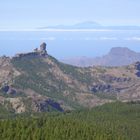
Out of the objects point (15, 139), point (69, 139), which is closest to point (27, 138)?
point (15, 139)

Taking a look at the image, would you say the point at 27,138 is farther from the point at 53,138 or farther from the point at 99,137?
the point at 99,137

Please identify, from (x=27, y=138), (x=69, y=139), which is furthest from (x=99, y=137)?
(x=27, y=138)

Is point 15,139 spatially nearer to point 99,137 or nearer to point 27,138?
point 27,138

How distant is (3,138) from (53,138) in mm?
18422

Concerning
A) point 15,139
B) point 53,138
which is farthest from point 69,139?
point 15,139

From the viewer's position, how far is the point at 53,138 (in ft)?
638

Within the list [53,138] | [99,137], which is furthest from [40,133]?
[99,137]

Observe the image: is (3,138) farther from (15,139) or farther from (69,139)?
(69,139)

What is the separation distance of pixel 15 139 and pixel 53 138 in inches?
555

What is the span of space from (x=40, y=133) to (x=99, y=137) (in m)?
22.5

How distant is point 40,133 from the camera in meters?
199

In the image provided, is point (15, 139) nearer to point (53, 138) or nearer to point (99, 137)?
point (53, 138)

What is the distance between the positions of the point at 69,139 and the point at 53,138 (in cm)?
675

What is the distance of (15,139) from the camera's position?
628 ft
